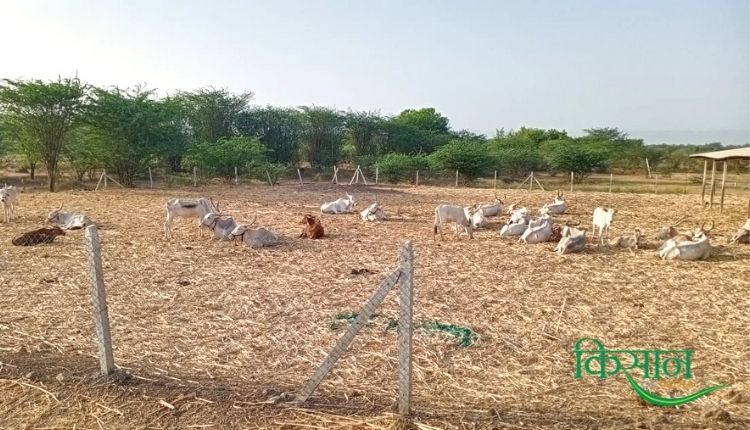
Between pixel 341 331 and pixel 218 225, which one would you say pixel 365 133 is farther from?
pixel 341 331

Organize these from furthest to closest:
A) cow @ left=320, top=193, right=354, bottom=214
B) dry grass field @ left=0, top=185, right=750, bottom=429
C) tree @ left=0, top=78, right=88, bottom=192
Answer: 1. tree @ left=0, top=78, right=88, bottom=192
2. cow @ left=320, top=193, right=354, bottom=214
3. dry grass field @ left=0, top=185, right=750, bottom=429

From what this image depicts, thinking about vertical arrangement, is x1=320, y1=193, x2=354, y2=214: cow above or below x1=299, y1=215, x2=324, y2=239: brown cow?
above

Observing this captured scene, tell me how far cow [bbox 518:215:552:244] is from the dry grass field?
42 cm

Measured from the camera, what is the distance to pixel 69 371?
5.12 meters

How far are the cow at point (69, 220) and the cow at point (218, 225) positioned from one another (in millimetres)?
3442

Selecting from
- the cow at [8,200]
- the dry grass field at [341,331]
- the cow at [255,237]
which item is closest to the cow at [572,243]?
the dry grass field at [341,331]

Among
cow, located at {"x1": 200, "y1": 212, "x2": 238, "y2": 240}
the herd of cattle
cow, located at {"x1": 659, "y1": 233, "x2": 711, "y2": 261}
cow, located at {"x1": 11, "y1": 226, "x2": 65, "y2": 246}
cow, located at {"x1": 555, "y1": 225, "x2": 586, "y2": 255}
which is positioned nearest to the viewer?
cow, located at {"x1": 659, "y1": 233, "x2": 711, "y2": 261}

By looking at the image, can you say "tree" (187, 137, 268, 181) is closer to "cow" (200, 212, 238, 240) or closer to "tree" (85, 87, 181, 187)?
"tree" (85, 87, 181, 187)

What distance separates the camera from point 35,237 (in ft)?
37.4

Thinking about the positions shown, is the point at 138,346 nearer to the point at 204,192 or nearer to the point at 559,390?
the point at 559,390

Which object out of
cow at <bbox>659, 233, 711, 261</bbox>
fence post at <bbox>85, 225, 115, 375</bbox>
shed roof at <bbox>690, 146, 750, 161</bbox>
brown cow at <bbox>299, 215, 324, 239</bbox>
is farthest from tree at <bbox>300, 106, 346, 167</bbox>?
fence post at <bbox>85, 225, 115, 375</bbox>

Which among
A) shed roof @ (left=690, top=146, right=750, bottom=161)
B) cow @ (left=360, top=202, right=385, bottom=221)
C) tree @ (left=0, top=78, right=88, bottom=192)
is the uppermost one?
tree @ (left=0, top=78, right=88, bottom=192)

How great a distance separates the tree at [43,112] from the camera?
79.5 ft

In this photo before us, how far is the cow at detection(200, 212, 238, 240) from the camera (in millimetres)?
12156
